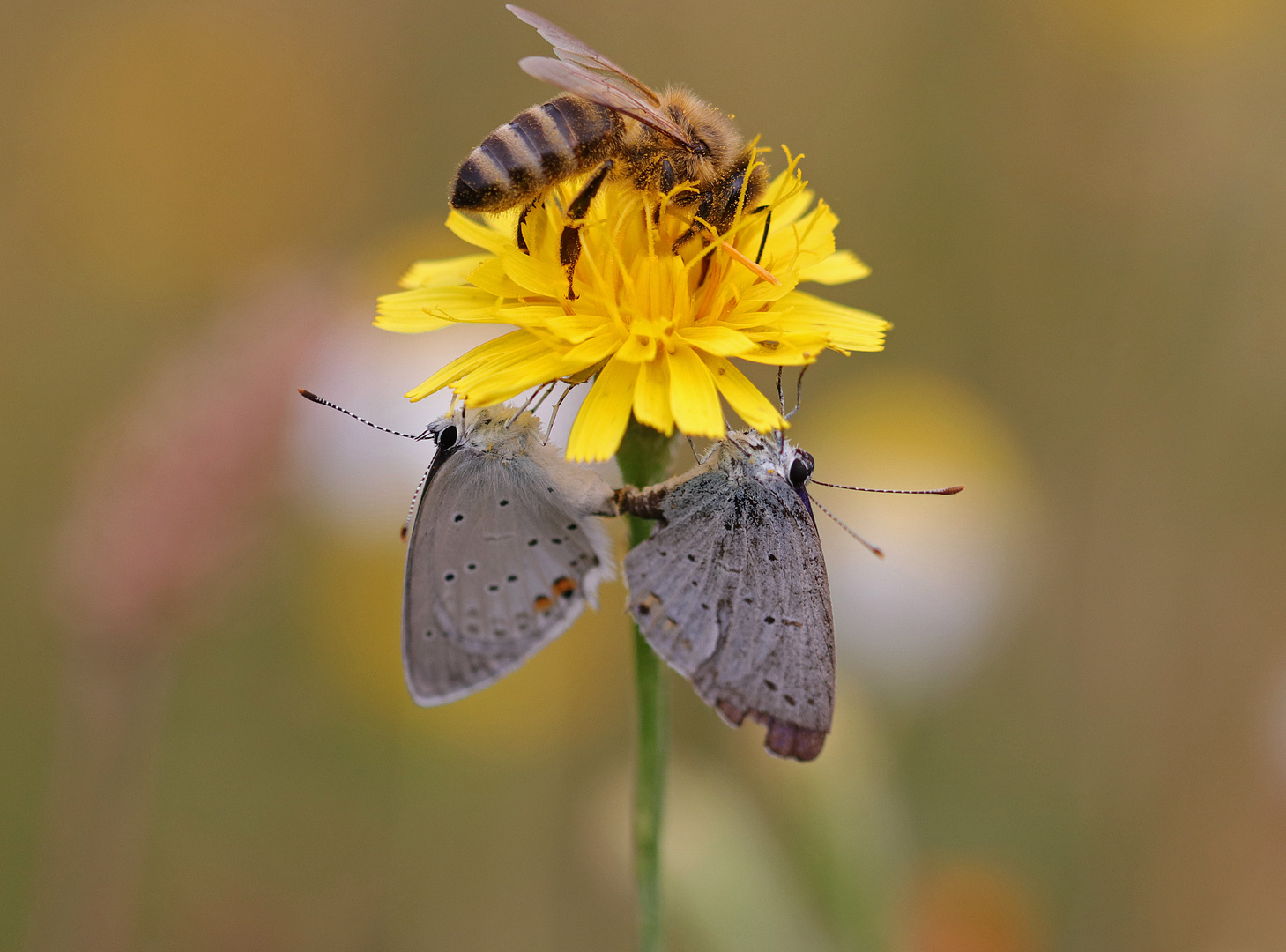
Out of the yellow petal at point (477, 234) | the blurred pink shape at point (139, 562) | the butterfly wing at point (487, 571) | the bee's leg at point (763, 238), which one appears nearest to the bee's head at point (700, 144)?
the bee's leg at point (763, 238)

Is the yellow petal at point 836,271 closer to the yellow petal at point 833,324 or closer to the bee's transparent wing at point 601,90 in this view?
the yellow petal at point 833,324

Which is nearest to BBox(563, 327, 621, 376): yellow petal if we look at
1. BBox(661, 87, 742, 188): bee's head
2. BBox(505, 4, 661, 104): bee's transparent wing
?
BBox(661, 87, 742, 188): bee's head

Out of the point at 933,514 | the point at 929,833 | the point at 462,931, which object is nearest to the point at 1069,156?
the point at 933,514

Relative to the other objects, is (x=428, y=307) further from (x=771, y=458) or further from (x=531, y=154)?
(x=771, y=458)

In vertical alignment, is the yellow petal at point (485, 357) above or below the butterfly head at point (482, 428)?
above

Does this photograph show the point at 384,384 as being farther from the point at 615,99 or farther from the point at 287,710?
the point at 615,99

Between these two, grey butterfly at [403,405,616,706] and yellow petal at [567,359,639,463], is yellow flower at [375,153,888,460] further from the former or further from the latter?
grey butterfly at [403,405,616,706]

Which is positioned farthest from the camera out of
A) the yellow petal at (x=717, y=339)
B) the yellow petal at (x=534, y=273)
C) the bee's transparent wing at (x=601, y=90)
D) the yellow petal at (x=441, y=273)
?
the yellow petal at (x=441, y=273)
